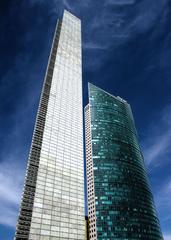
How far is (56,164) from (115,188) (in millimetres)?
59818

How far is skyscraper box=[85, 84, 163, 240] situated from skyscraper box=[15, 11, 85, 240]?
3630 cm

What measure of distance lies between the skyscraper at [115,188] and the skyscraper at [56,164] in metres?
36.3

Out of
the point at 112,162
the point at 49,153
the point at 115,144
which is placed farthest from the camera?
the point at 115,144

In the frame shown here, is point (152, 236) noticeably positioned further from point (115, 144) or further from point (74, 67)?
point (74, 67)

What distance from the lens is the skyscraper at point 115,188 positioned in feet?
453

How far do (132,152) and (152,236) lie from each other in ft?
215

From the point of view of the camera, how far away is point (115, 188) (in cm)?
15475

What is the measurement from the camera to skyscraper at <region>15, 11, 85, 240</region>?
3696 inches

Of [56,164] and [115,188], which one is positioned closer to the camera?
[56,164]

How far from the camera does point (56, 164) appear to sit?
113750 millimetres

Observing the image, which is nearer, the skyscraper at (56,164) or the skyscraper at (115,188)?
the skyscraper at (56,164)

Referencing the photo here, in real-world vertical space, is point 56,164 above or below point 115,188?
below

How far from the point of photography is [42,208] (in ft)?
317

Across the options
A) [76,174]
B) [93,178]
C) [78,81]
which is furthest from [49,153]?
[78,81]
